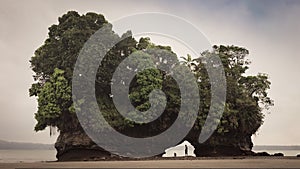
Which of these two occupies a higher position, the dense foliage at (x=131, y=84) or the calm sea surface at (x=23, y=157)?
the dense foliage at (x=131, y=84)

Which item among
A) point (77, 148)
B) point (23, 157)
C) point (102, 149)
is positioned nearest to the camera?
point (102, 149)

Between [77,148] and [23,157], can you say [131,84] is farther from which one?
[23,157]

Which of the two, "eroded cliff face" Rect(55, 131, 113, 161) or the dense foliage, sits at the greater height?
the dense foliage

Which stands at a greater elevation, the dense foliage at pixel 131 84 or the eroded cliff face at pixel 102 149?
the dense foliage at pixel 131 84

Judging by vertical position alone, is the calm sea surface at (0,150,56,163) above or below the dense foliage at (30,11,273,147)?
below

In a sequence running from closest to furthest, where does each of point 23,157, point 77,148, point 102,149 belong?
point 102,149, point 77,148, point 23,157

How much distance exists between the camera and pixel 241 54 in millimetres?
41406

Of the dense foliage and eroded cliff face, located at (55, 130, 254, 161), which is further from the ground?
the dense foliage

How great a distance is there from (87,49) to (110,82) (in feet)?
13.9

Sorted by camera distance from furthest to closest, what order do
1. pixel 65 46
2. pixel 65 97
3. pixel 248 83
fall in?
pixel 248 83 < pixel 65 46 < pixel 65 97

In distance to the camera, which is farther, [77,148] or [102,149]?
[77,148]

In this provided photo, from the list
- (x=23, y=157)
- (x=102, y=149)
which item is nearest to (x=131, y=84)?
(x=102, y=149)

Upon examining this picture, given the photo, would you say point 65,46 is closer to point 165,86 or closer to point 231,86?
point 165,86

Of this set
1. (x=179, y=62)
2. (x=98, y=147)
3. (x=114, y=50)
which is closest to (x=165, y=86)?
(x=179, y=62)
